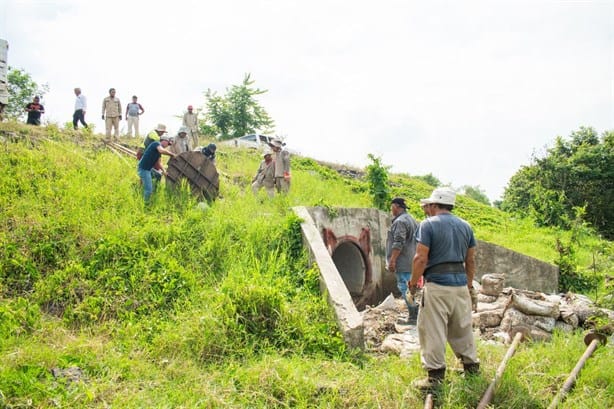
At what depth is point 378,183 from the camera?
14.1 metres

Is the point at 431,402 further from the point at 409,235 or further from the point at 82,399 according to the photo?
the point at 409,235

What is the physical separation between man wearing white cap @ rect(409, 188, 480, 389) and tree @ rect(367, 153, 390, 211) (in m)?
8.64

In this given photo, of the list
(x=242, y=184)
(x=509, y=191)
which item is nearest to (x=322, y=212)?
(x=242, y=184)

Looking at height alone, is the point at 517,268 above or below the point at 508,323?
above

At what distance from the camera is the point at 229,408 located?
15.8 feet

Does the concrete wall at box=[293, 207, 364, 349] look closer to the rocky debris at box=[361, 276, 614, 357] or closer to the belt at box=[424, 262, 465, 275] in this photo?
the rocky debris at box=[361, 276, 614, 357]

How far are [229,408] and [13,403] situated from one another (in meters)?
1.88

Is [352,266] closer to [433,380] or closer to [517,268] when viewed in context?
[517,268]

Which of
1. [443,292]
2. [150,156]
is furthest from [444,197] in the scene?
[150,156]

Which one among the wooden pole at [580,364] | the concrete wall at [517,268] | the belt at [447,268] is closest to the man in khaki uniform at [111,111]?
the concrete wall at [517,268]

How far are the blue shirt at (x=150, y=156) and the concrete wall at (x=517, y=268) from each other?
8.30 metres

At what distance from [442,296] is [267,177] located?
7280 mm

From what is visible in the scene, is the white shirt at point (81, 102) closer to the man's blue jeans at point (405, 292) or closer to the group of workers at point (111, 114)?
the group of workers at point (111, 114)

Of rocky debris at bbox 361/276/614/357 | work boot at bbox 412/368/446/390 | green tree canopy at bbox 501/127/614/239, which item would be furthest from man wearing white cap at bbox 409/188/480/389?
green tree canopy at bbox 501/127/614/239
